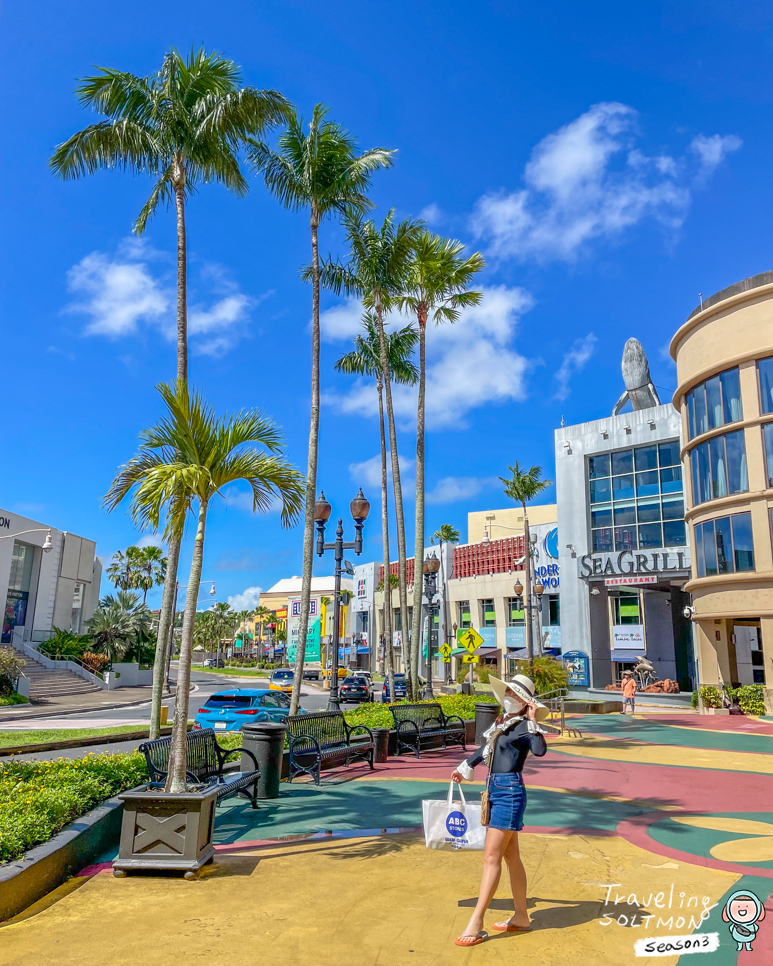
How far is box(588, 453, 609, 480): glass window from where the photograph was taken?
4838 centimetres

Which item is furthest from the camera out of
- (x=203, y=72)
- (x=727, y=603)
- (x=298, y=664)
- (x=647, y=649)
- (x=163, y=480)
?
(x=647, y=649)

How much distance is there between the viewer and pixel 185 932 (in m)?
5.11

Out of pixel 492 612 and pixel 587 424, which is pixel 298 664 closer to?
pixel 587 424

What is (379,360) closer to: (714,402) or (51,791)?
(714,402)

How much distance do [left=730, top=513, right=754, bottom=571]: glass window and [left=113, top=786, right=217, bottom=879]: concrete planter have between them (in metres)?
24.9

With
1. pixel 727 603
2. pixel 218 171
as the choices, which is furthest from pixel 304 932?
pixel 727 603

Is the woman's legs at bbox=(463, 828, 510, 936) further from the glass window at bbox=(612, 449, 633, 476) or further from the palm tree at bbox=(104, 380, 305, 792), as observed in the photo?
the glass window at bbox=(612, 449, 633, 476)

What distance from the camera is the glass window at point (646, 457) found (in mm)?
45719

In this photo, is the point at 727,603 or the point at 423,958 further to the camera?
the point at 727,603

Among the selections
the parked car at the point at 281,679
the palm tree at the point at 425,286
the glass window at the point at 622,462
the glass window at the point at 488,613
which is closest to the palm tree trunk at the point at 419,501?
the palm tree at the point at 425,286

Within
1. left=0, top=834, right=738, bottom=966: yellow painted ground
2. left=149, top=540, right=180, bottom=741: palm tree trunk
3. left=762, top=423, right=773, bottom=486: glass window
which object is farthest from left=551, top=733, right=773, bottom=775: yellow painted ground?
left=762, top=423, right=773, bottom=486: glass window

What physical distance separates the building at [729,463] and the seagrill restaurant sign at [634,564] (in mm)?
12076

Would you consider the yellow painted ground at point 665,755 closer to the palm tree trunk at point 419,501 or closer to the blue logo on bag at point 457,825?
the palm tree trunk at point 419,501

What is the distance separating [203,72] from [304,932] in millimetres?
14413
